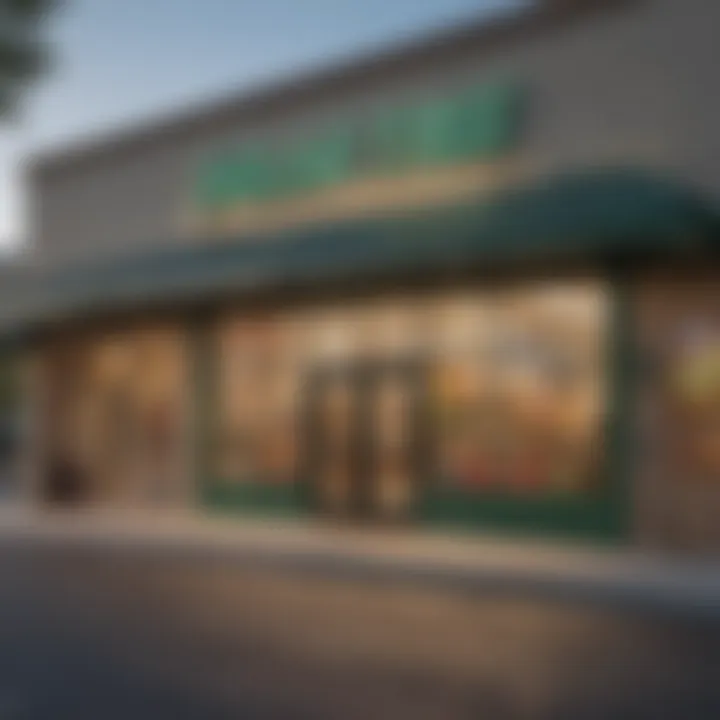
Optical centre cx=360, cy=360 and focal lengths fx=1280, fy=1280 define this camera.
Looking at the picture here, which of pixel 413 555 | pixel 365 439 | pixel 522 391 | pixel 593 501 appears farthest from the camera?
pixel 365 439

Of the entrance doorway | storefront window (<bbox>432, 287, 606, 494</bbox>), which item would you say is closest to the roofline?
storefront window (<bbox>432, 287, 606, 494</bbox>)

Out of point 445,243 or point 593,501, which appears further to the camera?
point 445,243

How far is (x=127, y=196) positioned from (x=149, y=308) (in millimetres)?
3228

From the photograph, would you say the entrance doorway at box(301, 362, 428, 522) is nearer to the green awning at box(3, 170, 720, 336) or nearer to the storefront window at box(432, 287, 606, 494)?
the storefront window at box(432, 287, 606, 494)

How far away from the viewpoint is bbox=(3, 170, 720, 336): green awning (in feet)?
51.7

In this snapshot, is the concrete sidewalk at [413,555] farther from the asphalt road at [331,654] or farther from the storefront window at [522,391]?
the storefront window at [522,391]

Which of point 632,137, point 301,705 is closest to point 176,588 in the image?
point 301,705

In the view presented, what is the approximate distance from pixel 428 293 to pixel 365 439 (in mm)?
2663

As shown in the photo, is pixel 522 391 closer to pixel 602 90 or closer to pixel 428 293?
pixel 428 293

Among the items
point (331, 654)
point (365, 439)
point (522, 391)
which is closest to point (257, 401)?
point (365, 439)

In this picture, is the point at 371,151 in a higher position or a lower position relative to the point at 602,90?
lower

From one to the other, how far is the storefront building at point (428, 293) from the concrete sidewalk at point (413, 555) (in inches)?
29.8

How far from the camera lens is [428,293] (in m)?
19.3

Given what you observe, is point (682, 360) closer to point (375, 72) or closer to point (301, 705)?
point (375, 72)
